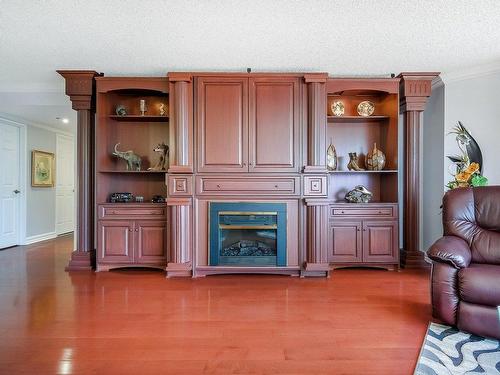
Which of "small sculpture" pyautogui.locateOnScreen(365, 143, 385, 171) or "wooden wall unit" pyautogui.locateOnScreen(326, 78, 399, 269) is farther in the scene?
"small sculpture" pyautogui.locateOnScreen(365, 143, 385, 171)

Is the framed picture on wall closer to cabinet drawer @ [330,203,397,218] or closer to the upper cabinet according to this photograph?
the upper cabinet

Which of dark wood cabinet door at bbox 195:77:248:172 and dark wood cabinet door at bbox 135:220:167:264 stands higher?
dark wood cabinet door at bbox 195:77:248:172

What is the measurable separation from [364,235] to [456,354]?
76.1 inches

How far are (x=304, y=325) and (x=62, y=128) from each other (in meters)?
6.22

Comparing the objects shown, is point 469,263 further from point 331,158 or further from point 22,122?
point 22,122

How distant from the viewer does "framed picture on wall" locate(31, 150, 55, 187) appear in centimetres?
562

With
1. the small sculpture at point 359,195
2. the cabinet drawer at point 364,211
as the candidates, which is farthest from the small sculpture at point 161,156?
the small sculpture at point 359,195

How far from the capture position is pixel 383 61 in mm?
3375

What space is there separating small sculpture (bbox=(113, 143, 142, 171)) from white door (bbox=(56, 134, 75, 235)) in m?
3.44

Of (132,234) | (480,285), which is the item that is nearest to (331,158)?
(480,285)

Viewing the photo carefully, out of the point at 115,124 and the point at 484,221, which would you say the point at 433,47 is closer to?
the point at 484,221

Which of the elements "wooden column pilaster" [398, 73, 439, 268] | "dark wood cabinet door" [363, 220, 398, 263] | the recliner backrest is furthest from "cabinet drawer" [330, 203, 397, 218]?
the recliner backrest

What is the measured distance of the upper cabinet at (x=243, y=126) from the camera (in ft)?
11.5

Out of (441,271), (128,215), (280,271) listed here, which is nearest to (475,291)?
(441,271)
